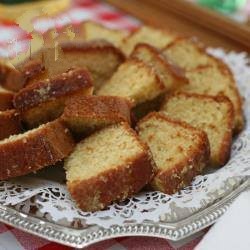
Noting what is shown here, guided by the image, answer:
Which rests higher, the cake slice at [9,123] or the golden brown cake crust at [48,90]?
the golden brown cake crust at [48,90]

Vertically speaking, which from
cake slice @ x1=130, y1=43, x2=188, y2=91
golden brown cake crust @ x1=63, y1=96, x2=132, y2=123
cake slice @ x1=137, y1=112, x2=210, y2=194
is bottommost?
cake slice @ x1=137, y1=112, x2=210, y2=194

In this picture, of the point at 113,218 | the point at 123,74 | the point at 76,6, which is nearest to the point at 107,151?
the point at 113,218

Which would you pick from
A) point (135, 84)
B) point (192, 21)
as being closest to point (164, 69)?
point (135, 84)

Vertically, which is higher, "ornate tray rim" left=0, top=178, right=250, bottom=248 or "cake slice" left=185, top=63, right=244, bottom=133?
"cake slice" left=185, top=63, right=244, bottom=133

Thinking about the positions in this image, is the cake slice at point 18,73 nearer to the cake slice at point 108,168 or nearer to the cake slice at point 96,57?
the cake slice at point 96,57

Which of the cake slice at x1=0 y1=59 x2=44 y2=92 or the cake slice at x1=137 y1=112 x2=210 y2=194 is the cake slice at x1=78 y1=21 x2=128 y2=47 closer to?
the cake slice at x1=0 y1=59 x2=44 y2=92

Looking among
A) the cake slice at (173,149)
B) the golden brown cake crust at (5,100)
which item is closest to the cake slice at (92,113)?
the cake slice at (173,149)

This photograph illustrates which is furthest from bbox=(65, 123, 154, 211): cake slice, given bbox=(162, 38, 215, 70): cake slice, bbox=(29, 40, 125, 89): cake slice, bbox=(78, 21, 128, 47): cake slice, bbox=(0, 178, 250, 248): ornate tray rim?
bbox=(78, 21, 128, 47): cake slice
